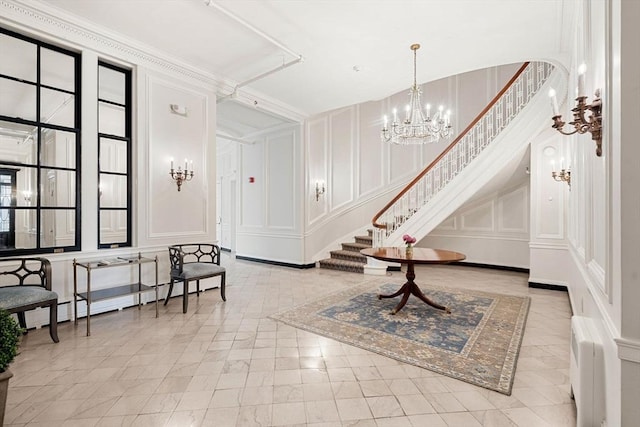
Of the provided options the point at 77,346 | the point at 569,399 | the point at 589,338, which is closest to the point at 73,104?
the point at 77,346

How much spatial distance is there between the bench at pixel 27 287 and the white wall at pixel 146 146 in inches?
8.0

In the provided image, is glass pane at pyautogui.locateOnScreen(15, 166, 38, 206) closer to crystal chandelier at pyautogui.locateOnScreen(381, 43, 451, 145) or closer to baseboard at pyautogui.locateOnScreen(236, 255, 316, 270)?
crystal chandelier at pyautogui.locateOnScreen(381, 43, 451, 145)

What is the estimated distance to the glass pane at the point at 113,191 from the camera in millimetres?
4094

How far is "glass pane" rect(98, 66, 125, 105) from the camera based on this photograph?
409 centimetres

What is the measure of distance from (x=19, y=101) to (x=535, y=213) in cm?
752

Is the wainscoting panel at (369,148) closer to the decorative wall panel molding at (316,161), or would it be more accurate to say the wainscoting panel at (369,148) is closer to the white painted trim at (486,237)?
the decorative wall panel molding at (316,161)

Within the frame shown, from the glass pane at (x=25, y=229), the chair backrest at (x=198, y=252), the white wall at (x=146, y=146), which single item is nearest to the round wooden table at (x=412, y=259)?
the chair backrest at (x=198, y=252)

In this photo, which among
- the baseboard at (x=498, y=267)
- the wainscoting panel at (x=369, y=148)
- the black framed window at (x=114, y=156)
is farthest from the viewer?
the wainscoting panel at (x=369, y=148)

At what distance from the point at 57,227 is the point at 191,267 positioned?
62.9 inches

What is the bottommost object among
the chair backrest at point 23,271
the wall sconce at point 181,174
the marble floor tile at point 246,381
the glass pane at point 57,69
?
the marble floor tile at point 246,381

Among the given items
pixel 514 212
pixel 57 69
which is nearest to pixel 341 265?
pixel 514 212

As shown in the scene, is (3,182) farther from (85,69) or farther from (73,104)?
(85,69)

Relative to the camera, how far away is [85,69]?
3.78 meters
